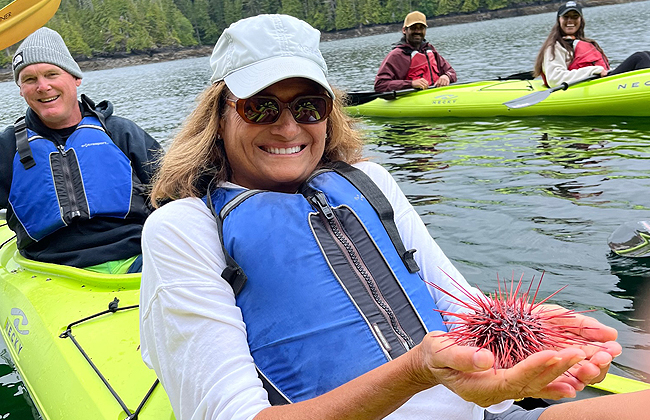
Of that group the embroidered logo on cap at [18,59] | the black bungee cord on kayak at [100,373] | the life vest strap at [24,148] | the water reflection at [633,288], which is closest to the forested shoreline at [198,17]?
the water reflection at [633,288]

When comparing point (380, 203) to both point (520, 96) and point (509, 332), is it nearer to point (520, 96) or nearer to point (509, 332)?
point (509, 332)

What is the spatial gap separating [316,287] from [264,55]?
74 centimetres

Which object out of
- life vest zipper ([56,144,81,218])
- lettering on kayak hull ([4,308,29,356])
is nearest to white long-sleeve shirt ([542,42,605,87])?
life vest zipper ([56,144,81,218])

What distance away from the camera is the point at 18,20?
504 cm

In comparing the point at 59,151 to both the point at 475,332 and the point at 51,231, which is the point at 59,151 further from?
the point at 475,332

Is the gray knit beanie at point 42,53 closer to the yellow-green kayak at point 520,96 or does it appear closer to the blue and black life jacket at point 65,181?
the blue and black life jacket at point 65,181

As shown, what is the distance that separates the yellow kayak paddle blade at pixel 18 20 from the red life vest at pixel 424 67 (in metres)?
7.43

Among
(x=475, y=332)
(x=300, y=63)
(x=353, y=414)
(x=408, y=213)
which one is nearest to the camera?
A: (x=475, y=332)

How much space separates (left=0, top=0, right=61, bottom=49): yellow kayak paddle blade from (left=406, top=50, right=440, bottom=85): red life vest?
7.43m

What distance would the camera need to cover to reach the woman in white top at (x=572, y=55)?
8.78 m

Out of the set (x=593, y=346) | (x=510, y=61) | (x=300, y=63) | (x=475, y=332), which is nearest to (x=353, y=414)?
(x=475, y=332)

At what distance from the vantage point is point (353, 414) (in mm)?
1297

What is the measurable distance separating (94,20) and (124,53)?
18.3 meters

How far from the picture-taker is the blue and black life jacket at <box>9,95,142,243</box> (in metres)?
3.52
